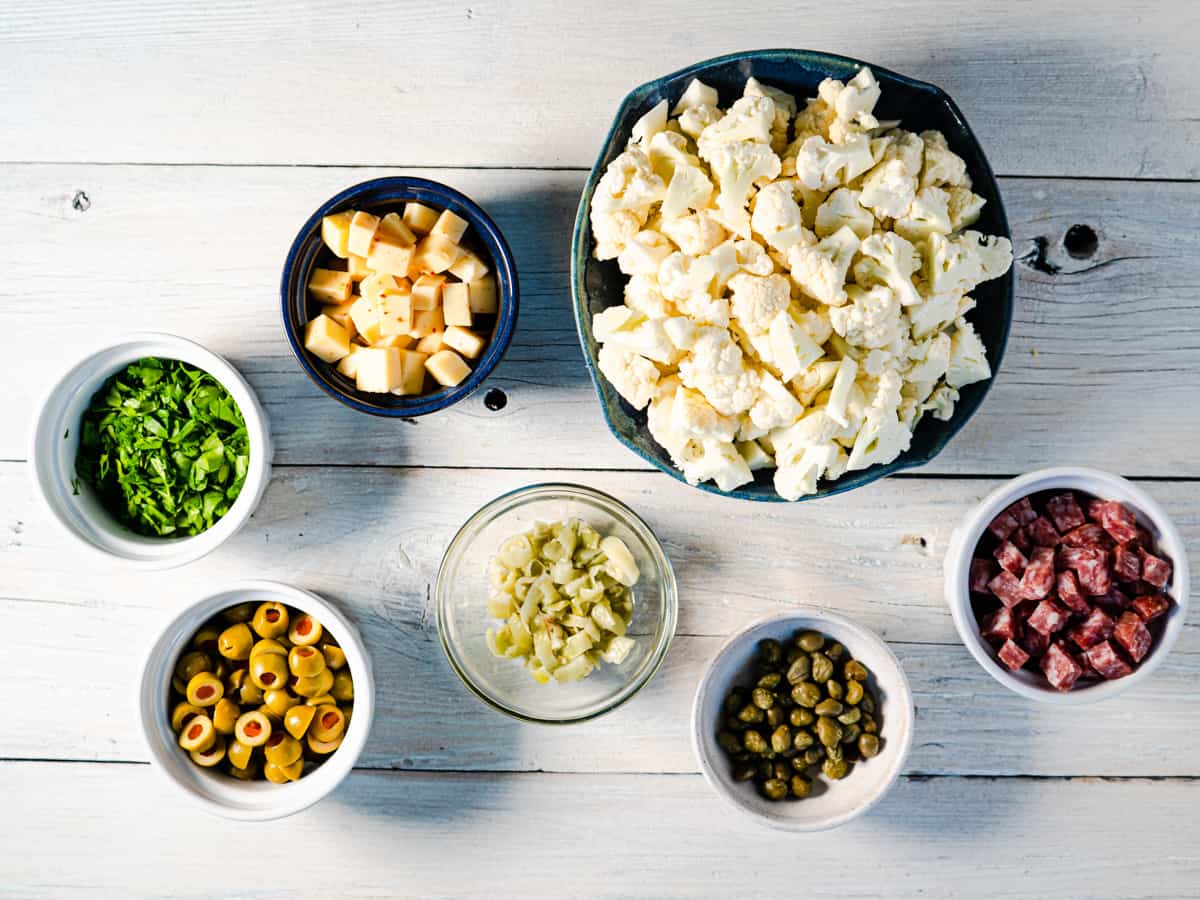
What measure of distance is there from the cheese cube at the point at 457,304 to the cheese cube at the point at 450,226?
0.21 ft

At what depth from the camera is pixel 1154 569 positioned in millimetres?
1288

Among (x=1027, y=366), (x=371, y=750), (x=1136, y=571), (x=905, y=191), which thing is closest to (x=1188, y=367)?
(x=1027, y=366)

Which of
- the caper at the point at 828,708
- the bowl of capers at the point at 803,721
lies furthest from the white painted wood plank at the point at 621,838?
the caper at the point at 828,708

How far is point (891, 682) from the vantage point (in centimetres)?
136

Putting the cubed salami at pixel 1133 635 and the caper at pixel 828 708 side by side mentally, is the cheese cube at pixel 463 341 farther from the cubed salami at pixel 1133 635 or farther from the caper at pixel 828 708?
the cubed salami at pixel 1133 635

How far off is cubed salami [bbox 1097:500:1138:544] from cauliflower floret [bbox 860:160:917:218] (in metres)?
0.52

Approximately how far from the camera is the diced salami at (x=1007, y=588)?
1.32 metres

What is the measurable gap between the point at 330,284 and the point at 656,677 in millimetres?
736

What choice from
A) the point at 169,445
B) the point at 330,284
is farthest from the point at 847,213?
the point at 169,445

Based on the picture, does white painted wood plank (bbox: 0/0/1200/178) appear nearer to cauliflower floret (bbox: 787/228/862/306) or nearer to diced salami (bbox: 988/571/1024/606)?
cauliflower floret (bbox: 787/228/862/306)

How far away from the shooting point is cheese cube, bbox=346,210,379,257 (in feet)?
4.11

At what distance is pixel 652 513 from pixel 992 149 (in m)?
0.72

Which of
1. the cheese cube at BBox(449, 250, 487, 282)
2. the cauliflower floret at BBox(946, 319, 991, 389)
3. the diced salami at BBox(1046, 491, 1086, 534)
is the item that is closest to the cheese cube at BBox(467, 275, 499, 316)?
the cheese cube at BBox(449, 250, 487, 282)

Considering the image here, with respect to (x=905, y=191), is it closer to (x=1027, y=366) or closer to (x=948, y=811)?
(x=1027, y=366)
